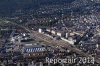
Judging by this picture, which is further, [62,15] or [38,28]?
[62,15]

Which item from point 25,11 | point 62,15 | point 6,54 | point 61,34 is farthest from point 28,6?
point 6,54

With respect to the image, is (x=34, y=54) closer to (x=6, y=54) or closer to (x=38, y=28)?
(x=6, y=54)

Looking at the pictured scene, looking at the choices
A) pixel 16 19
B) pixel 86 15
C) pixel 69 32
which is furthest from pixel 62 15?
pixel 69 32

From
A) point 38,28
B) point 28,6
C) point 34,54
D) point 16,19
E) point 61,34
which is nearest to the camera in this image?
point 34,54

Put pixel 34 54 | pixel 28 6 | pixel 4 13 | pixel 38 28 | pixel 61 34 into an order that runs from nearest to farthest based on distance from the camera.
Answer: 1. pixel 34 54
2. pixel 61 34
3. pixel 38 28
4. pixel 4 13
5. pixel 28 6

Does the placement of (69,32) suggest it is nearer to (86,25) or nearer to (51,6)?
(86,25)

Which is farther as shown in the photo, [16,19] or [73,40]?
[16,19]

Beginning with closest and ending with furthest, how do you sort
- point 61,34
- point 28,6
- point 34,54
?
point 34,54
point 61,34
point 28,6

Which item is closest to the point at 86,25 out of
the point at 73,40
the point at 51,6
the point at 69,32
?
the point at 69,32

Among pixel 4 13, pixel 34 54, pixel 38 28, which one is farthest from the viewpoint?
pixel 4 13
